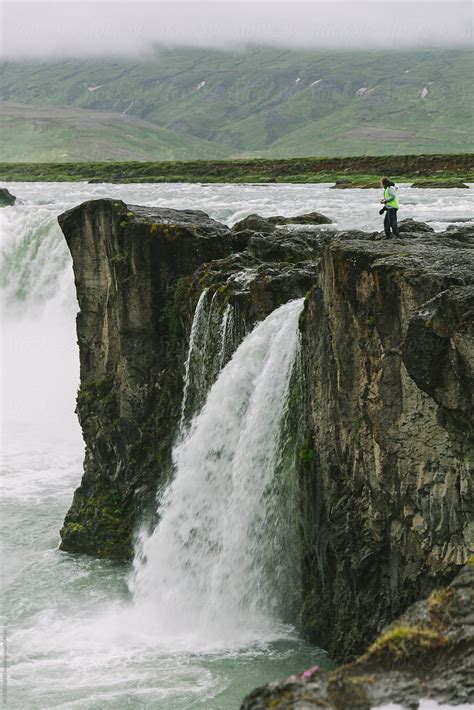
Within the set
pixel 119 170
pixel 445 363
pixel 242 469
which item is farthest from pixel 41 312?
pixel 119 170

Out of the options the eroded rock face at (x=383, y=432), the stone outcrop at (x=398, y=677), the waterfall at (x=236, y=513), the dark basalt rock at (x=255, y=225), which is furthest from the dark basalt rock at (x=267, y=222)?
the stone outcrop at (x=398, y=677)

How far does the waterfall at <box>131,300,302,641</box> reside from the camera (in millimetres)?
20203

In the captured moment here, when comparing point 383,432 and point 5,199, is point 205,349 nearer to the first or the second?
point 383,432

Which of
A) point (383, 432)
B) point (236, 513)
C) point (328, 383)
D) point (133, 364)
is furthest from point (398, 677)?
point (133, 364)

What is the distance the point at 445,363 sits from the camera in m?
14.1

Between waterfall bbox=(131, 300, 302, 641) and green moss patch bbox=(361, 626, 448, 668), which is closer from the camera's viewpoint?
green moss patch bbox=(361, 626, 448, 668)

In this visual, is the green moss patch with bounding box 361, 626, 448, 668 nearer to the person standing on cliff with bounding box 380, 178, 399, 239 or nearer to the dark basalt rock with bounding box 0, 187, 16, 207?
the person standing on cliff with bounding box 380, 178, 399, 239

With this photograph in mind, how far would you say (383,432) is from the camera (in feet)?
53.6

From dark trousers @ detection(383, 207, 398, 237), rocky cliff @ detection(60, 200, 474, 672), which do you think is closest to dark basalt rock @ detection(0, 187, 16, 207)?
rocky cliff @ detection(60, 200, 474, 672)

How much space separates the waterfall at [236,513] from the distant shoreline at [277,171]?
6972cm

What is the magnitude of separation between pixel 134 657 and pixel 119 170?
117339mm

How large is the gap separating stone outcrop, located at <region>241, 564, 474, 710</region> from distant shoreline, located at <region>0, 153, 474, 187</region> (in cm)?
8149

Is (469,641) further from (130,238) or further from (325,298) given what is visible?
(130,238)

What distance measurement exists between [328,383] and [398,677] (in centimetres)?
960
